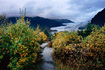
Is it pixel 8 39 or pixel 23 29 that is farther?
pixel 23 29

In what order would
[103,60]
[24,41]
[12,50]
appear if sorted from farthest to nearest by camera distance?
1. [103,60]
2. [24,41]
3. [12,50]

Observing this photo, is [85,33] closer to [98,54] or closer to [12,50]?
[98,54]

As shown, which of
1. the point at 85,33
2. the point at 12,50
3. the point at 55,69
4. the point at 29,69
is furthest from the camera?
the point at 85,33

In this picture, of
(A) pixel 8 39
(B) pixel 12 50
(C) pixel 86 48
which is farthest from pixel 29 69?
(C) pixel 86 48

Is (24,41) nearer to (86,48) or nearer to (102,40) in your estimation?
(86,48)

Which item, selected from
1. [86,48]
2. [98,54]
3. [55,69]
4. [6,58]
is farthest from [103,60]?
[6,58]

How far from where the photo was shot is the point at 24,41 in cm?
427

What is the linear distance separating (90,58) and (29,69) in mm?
3753

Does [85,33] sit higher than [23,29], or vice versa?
[23,29]

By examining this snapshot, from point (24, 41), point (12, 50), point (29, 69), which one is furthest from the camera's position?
point (29, 69)

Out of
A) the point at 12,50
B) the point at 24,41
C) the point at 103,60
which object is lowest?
the point at 103,60

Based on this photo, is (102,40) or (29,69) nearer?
(29,69)

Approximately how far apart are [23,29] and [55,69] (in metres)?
3.34

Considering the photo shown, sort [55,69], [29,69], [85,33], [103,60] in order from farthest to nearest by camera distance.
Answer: [85,33] < [55,69] < [103,60] < [29,69]
